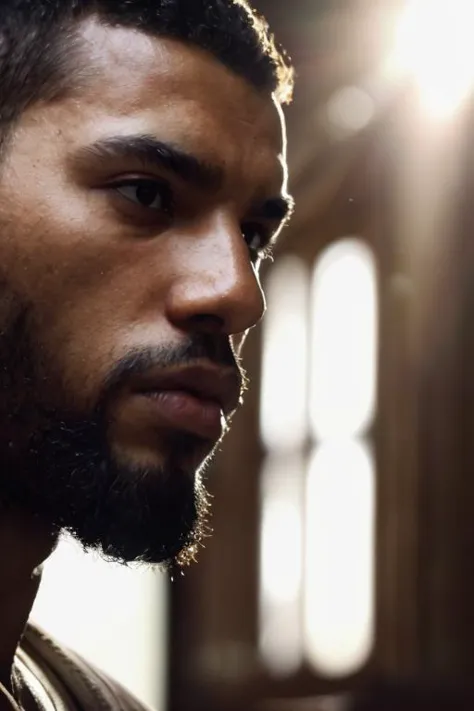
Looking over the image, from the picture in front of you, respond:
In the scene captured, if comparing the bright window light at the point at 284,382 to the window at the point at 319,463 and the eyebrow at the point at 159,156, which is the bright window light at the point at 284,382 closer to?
the window at the point at 319,463

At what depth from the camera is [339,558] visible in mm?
5293

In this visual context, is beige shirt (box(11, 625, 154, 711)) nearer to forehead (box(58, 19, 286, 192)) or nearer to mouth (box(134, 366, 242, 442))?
mouth (box(134, 366, 242, 442))

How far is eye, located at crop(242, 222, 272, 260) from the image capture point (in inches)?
62.4

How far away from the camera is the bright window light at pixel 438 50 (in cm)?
417

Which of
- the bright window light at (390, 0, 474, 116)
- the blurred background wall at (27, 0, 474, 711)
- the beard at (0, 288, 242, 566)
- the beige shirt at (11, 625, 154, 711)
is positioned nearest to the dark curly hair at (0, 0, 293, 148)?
the beard at (0, 288, 242, 566)

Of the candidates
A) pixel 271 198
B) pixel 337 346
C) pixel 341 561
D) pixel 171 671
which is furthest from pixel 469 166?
pixel 271 198

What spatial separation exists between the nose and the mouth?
54mm

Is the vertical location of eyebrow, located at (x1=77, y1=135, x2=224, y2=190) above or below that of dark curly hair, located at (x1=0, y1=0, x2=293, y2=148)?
below

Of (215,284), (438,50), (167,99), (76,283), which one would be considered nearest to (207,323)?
(215,284)

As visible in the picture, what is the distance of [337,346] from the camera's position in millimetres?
5430

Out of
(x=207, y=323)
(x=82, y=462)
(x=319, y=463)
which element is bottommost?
(x=82, y=462)

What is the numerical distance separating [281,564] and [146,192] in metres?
4.08

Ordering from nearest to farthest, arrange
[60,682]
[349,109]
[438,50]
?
[60,682]
[438,50]
[349,109]

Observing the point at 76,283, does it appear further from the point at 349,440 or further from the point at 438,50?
the point at 349,440
